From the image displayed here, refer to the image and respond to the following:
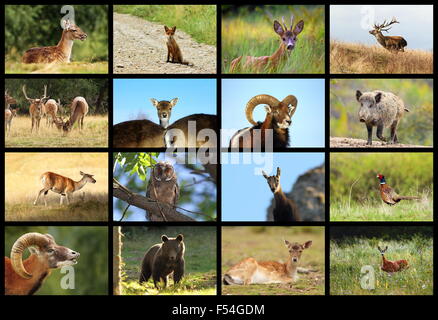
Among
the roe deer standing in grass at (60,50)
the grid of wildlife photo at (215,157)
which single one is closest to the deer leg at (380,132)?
the grid of wildlife photo at (215,157)

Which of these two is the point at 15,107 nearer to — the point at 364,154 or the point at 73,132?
the point at 73,132

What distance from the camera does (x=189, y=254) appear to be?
10.5m

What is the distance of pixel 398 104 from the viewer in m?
10.7

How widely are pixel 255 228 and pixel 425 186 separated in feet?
9.11

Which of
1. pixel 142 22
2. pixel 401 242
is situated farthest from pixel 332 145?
pixel 142 22

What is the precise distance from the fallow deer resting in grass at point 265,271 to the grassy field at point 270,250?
6 cm

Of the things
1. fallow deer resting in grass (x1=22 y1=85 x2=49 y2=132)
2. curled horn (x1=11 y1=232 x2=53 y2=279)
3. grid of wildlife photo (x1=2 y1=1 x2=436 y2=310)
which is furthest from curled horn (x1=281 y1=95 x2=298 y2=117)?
curled horn (x1=11 y1=232 x2=53 y2=279)

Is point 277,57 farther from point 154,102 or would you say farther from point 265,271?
point 265,271

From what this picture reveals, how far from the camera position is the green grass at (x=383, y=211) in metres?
10.5

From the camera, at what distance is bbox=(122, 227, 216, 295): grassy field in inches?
413

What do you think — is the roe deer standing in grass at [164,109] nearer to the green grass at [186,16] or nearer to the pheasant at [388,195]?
the green grass at [186,16]

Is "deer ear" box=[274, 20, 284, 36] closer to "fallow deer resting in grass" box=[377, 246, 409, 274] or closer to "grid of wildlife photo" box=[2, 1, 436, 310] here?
"grid of wildlife photo" box=[2, 1, 436, 310]

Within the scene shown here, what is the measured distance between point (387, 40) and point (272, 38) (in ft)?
6.05

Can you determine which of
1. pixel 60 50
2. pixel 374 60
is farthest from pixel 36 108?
pixel 374 60
